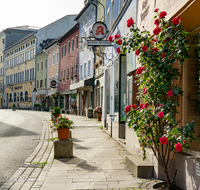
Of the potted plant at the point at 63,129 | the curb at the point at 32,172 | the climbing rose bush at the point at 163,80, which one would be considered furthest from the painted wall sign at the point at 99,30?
the climbing rose bush at the point at 163,80

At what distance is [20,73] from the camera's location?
61.0 metres

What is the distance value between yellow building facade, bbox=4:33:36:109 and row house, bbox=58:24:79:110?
50.6 ft

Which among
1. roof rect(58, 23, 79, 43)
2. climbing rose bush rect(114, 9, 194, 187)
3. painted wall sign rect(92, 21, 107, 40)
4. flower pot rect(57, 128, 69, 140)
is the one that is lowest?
flower pot rect(57, 128, 69, 140)

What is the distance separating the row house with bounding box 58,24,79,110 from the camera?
34094 millimetres

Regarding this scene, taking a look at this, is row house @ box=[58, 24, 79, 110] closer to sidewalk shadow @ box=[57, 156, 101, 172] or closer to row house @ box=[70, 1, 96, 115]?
row house @ box=[70, 1, 96, 115]

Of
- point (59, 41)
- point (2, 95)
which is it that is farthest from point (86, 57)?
point (2, 95)

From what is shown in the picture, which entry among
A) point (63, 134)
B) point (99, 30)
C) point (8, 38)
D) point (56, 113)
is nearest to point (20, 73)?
point (8, 38)

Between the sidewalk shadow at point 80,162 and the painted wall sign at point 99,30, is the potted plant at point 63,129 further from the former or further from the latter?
the painted wall sign at point 99,30

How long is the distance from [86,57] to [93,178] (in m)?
24.9

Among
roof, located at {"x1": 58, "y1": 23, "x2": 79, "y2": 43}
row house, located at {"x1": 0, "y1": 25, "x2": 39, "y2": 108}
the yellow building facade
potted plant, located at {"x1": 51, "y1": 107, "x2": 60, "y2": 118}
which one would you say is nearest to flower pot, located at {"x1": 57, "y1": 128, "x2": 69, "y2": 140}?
potted plant, located at {"x1": 51, "y1": 107, "x2": 60, "y2": 118}

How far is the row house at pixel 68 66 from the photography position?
34.1 meters

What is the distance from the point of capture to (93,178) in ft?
18.3

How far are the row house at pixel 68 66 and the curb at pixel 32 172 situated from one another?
25315 mm

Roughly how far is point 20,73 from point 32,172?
57.1 metres
